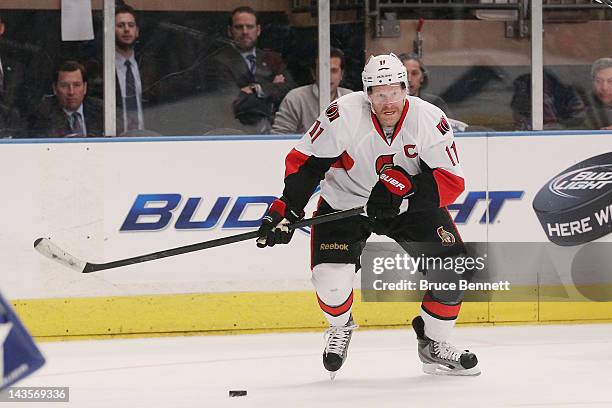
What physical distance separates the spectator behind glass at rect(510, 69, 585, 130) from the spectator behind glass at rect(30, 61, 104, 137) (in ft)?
5.77

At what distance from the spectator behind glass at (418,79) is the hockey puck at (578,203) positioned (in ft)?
1.82

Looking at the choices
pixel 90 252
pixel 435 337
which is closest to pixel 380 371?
pixel 435 337

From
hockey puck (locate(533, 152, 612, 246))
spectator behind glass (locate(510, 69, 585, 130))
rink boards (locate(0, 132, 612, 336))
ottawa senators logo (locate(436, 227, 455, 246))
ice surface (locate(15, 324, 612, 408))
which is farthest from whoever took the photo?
spectator behind glass (locate(510, 69, 585, 130))

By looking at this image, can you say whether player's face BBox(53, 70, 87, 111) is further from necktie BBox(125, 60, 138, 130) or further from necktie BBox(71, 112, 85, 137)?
necktie BBox(125, 60, 138, 130)

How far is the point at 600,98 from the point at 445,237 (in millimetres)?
1678

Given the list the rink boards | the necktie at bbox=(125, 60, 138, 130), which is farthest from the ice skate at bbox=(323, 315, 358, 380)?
the necktie at bbox=(125, 60, 138, 130)

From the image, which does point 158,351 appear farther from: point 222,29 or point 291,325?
point 222,29

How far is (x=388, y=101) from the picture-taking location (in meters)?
4.55

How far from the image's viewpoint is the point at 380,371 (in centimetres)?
485

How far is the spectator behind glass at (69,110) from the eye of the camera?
571 centimetres

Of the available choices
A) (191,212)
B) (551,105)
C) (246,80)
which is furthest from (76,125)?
(551,105)

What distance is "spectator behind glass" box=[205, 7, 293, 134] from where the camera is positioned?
19.2ft

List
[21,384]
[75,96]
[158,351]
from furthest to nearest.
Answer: [75,96]
[158,351]
[21,384]

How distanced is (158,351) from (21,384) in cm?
85
